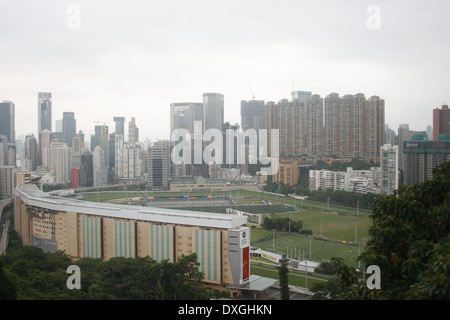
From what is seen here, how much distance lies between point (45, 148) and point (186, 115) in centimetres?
366

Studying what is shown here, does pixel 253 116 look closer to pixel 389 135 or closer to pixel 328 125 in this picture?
pixel 328 125

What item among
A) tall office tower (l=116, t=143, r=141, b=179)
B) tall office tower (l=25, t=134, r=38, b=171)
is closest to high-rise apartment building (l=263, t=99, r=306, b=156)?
tall office tower (l=116, t=143, r=141, b=179)

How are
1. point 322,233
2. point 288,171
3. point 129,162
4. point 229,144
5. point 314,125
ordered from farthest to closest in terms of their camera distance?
point 129,162, point 288,171, point 314,125, point 229,144, point 322,233

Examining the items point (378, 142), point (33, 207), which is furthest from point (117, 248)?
point (378, 142)

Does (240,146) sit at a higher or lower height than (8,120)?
lower

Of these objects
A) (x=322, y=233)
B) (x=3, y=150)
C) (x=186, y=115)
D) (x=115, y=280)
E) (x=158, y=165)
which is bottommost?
(x=322, y=233)

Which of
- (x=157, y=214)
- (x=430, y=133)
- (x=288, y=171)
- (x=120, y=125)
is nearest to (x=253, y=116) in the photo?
(x=288, y=171)

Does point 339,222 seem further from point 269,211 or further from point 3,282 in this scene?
point 3,282

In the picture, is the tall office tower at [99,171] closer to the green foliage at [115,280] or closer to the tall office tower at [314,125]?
the tall office tower at [314,125]

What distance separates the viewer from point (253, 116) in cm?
1050

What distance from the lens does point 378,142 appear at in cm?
877

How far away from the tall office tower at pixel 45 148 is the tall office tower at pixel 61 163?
132mm

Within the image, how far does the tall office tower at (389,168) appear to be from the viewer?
24.6 ft

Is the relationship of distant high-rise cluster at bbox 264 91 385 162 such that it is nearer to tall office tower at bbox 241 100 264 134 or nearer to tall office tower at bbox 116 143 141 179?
tall office tower at bbox 241 100 264 134
